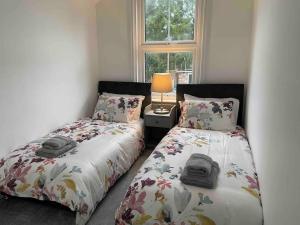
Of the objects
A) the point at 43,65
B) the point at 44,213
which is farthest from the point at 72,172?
the point at 43,65

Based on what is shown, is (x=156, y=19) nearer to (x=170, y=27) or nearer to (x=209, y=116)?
(x=170, y=27)

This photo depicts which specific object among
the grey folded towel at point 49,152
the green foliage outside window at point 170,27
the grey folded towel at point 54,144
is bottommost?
the grey folded towel at point 49,152

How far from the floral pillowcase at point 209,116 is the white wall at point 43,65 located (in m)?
1.54

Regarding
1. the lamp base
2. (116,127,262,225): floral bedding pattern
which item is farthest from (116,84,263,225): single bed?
the lamp base

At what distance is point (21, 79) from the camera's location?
8.00ft

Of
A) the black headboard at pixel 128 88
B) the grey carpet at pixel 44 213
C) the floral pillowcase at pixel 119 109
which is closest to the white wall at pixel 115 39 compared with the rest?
the black headboard at pixel 128 88

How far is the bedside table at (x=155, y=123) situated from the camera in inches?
124

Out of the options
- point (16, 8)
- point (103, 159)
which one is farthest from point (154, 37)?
point (103, 159)

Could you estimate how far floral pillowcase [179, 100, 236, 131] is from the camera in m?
2.84

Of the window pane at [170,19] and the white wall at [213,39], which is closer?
the white wall at [213,39]

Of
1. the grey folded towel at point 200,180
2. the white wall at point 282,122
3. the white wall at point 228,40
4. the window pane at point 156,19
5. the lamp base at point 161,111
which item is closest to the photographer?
the white wall at point 282,122

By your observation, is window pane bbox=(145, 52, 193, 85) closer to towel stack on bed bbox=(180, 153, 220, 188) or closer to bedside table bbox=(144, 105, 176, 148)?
bedside table bbox=(144, 105, 176, 148)

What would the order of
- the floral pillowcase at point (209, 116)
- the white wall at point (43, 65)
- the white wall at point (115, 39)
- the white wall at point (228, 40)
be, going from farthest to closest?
the white wall at point (115, 39) < the white wall at point (228, 40) < the floral pillowcase at point (209, 116) < the white wall at point (43, 65)

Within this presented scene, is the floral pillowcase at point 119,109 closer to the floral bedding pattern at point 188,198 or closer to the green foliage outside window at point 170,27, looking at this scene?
the green foliage outside window at point 170,27
